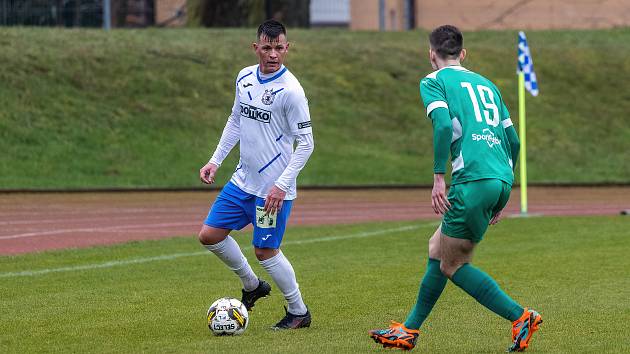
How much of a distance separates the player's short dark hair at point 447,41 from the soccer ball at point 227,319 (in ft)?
7.50

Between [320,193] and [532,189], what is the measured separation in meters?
4.76

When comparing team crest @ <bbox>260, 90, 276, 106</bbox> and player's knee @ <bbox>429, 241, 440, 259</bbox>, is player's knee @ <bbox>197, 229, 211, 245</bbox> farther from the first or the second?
player's knee @ <bbox>429, 241, 440, 259</bbox>

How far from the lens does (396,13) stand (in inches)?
1868

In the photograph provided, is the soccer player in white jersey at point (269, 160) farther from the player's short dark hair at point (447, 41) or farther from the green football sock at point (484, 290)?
the green football sock at point (484, 290)

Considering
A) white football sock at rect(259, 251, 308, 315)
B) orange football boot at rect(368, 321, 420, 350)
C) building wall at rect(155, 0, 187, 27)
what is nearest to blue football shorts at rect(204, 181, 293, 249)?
white football sock at rect(259, 251, 308, 315)

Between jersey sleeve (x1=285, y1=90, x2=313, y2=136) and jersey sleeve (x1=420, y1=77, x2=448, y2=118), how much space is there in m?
1.25

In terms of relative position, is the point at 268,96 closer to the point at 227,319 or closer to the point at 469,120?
the point at 227,319

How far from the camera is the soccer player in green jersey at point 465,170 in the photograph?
7781mm

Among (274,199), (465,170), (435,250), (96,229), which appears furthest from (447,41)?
(96,229)

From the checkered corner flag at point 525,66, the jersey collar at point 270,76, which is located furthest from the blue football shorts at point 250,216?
the checkered corner flag at point 525,66

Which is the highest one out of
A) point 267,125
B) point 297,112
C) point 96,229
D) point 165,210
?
point 297,112

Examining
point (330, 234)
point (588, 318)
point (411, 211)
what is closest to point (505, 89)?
point (411, 211)

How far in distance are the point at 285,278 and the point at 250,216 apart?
51 cm

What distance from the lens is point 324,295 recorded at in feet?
36.1
